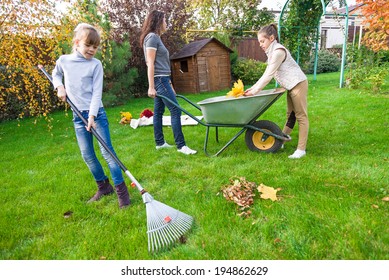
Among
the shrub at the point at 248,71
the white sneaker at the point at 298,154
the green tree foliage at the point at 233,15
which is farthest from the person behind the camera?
the green tree foliage at the point at 233,15

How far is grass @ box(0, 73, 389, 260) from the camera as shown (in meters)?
1.69

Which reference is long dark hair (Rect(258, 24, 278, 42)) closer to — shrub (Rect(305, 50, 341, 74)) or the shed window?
the shed window

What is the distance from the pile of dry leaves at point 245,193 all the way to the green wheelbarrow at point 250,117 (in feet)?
2.38

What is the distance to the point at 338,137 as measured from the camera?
11.8ft

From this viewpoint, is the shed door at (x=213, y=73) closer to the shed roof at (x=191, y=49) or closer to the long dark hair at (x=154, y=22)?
the shed roof at (x=191, y=49)

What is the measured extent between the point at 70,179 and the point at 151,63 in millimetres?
1453

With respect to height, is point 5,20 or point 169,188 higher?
point 5,20

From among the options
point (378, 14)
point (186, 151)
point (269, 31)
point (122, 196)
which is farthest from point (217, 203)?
point (378, 14)

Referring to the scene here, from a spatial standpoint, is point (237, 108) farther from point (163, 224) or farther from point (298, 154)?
point (163, 224)

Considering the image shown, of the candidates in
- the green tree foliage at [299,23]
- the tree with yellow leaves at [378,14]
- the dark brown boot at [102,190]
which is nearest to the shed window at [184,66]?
the green tree foliage at [299,23]

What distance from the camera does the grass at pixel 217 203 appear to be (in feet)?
5.55

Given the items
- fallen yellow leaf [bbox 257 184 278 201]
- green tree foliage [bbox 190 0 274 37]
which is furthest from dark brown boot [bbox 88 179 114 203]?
green tree foliage [bbox 190 0 274 37]

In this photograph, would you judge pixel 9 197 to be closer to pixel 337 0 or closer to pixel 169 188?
pixel 169 188
